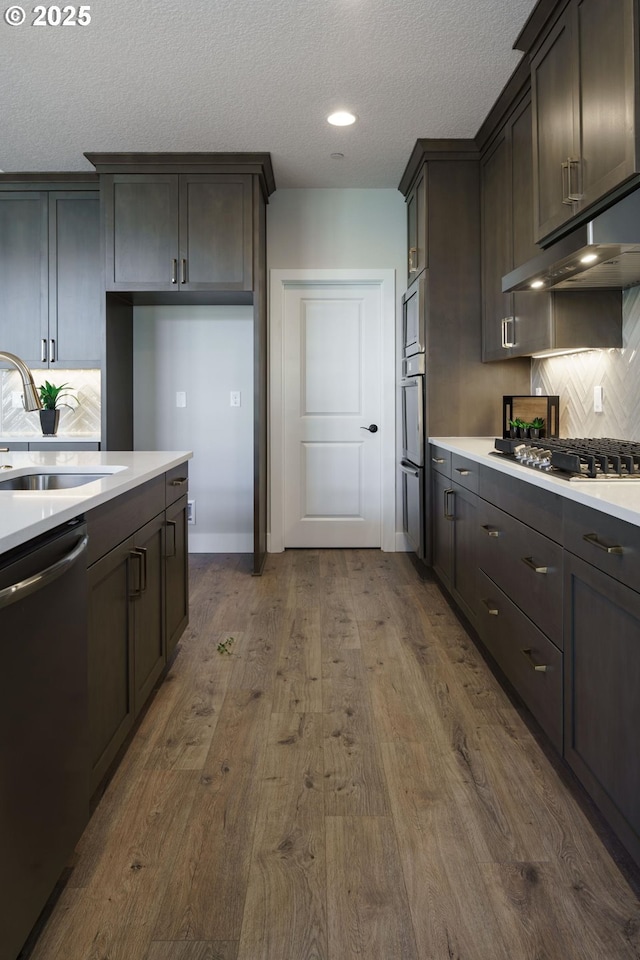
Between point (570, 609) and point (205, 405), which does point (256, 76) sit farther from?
point (570, 609)

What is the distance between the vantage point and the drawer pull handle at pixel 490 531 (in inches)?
97.7

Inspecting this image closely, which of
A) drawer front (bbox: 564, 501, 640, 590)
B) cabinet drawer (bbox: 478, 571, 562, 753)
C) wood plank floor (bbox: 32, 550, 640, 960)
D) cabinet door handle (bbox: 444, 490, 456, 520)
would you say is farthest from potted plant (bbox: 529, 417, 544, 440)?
drawer front (bbox: 564, 501, 640, 590)

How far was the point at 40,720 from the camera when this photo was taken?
1.20 meters

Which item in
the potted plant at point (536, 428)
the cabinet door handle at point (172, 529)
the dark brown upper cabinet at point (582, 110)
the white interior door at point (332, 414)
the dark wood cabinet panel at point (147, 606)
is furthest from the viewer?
the white interior door at point (332, 414)

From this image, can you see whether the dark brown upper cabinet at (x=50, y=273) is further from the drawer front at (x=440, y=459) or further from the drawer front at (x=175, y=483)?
the drawer front at (x=440, y=459)

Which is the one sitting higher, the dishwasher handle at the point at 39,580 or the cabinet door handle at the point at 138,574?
the dishwasher handle at the point at 39,580

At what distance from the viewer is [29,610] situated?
1.15 metres

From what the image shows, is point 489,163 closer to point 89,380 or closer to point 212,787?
point 89,380

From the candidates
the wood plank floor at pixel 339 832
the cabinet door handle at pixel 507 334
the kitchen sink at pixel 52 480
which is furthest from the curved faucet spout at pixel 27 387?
the cabinet door handle at pixel 507 334

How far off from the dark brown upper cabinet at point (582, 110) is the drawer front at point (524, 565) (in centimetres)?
109

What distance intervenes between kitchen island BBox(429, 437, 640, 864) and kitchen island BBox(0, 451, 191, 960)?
116 centimetres

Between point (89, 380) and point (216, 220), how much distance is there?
1.46 metres

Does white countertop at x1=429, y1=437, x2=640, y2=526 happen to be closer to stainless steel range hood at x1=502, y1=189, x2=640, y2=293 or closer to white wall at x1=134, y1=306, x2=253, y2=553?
stainless steel range hood at x1=502, y1=189, x2=640, y2=293

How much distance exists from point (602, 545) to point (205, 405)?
3645mm
